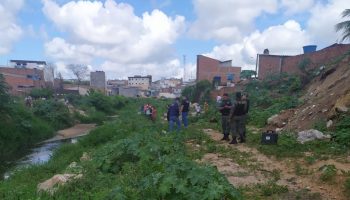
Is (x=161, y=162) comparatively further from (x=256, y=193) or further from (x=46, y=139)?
(x=46, y=139)

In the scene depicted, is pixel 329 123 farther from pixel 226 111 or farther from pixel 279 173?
pixel 279 173

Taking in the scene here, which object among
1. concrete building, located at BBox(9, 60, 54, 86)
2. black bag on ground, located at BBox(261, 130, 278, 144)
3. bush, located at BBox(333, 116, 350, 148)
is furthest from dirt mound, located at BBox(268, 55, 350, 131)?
concrete building, located at BBox(9, 60, 54, 86)

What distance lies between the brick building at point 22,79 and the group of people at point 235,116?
45651 millimetres

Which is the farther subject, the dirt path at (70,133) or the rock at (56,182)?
the dirt path at (70,133)

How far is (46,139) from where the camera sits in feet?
90.3

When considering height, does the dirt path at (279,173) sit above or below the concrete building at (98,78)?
below

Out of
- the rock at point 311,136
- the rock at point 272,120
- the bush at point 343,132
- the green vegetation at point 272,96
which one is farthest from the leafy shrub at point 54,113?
the bush at point 343,132

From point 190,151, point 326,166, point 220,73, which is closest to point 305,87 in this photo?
Answer: point 190,151

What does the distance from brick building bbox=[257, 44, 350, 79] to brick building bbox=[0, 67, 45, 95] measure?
34125 millimetres

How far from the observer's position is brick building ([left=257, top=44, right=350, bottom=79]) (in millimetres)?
25266

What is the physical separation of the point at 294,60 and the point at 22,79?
43070 millimetres

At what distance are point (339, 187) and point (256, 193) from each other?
4.79 feet

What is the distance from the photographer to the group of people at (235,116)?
1105cm

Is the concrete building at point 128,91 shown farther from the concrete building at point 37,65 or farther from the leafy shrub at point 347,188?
the leafy shrub at point 347,188
